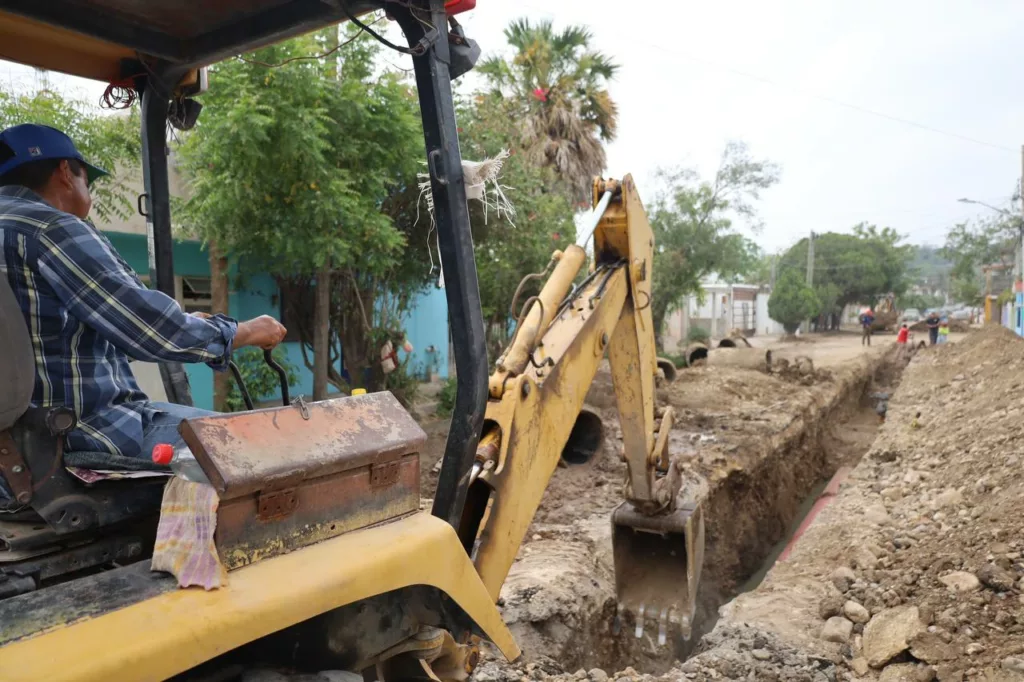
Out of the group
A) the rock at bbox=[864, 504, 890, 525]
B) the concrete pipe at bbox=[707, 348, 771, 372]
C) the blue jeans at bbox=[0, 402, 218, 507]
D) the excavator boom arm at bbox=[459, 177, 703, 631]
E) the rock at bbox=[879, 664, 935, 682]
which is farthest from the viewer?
the concrete pipe at bbox=[707, 348, 771, 372]

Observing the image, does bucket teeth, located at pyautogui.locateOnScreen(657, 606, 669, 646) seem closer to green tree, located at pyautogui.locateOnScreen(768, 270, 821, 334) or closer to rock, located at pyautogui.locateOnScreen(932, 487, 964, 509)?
rock, located at pyautogui.locateOnScreen(932, 487, 964, 509)

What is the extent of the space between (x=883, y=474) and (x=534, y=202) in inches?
231

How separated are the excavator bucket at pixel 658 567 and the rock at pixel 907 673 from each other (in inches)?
53.9

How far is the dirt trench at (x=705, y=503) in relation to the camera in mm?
5105

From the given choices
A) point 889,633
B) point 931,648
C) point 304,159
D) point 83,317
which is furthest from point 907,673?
point 304,159

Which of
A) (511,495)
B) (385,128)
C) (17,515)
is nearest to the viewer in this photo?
(17,515)

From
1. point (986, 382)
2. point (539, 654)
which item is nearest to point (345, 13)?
point (539, 654)

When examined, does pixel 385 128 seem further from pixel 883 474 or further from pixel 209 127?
pixel 883 474

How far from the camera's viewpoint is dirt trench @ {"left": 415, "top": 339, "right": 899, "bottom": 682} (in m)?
5.11

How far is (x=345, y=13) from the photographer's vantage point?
7.68 feet

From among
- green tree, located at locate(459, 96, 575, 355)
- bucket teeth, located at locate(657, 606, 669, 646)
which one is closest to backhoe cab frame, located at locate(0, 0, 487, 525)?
bucket teeth, located at locate(657, 606, 669, 646)

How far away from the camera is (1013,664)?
3.59 meters

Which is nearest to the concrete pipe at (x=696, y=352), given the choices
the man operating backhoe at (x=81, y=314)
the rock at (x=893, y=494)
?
the rock at (x=893, y=494)

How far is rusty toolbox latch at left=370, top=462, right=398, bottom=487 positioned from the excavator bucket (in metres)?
3.41
